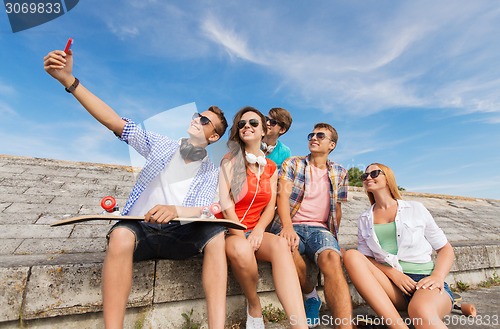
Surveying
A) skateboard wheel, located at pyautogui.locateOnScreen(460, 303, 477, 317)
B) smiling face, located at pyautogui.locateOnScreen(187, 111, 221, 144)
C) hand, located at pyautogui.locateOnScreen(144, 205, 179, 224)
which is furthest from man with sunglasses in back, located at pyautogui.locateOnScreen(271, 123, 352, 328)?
skateboard wheel, located at pyautogui.locateOnScreen(460, 303, 477, 317)

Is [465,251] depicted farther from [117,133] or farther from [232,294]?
[117,133]

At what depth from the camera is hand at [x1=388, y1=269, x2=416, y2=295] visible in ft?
7.60

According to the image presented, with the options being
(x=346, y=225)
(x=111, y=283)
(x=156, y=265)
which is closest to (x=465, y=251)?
(x=346, y=225)

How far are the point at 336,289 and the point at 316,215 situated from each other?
81 centimetres

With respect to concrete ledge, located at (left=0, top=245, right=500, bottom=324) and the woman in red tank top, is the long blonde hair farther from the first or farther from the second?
concrete ledge, located at (left=0, top=245, right=500, bottom=324)

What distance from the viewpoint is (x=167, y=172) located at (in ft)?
7.20

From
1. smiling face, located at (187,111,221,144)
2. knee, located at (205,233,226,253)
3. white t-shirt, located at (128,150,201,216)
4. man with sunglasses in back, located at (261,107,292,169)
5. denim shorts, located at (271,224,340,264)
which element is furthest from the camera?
man with sunglasses in back, located at (261,107,292,169)

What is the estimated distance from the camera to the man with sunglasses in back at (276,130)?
11.9 feet

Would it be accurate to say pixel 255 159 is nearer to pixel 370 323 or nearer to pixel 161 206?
pixel 161 206

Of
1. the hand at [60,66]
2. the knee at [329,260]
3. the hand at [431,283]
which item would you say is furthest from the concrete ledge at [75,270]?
the hand at [60,66]

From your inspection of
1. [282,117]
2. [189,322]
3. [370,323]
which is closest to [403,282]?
[370,323]

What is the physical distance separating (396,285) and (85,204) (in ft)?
12.2

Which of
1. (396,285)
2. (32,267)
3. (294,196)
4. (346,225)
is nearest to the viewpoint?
(32,267)

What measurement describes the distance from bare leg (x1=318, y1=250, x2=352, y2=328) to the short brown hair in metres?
1.75
